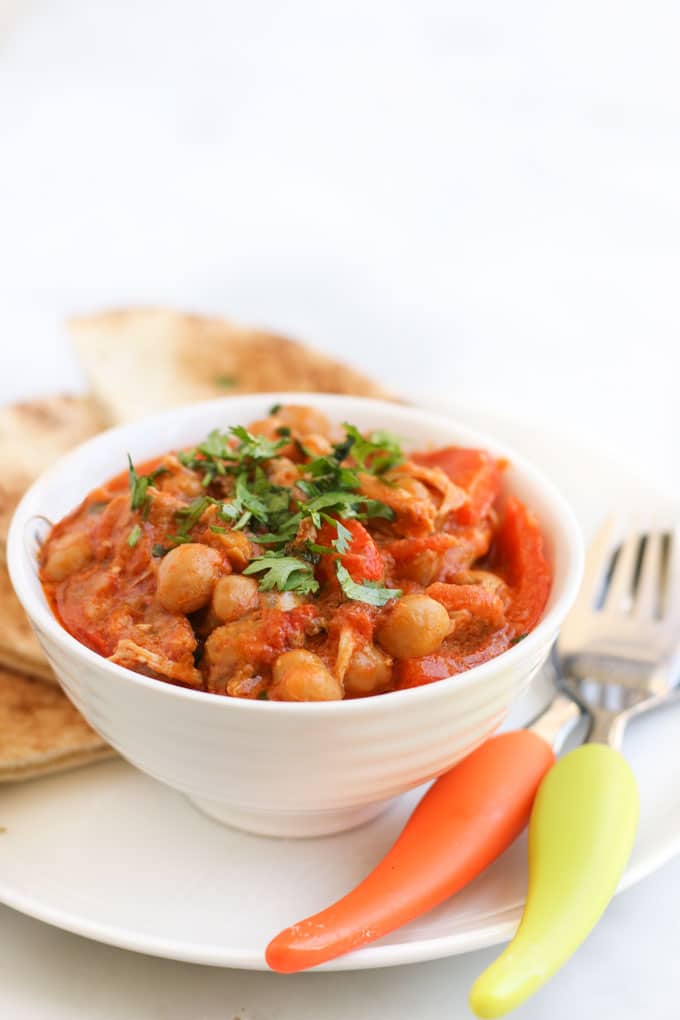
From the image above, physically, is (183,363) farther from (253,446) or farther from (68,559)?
(68,559)

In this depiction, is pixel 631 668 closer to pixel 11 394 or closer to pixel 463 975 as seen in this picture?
pixel 463 975

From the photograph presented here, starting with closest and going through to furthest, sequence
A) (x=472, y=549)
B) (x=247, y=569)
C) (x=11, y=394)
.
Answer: (x=247, y=569) < (x=472, y=549) < (x=11, y=394)

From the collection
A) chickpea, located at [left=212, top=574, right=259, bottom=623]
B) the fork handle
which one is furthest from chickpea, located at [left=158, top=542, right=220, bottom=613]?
the fork handle

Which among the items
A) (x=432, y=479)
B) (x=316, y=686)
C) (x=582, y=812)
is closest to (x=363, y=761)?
(x=316, y=686)

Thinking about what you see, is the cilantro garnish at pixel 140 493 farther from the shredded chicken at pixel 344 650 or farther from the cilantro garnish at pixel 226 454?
the shredded chicken at pixel 344 650

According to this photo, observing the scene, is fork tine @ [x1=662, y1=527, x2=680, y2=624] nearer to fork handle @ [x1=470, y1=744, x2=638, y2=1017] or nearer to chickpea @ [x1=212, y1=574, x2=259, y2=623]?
fork handle @ [x1=470, y1=744, x2=638, y2=1017]

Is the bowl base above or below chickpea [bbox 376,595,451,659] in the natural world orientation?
below
